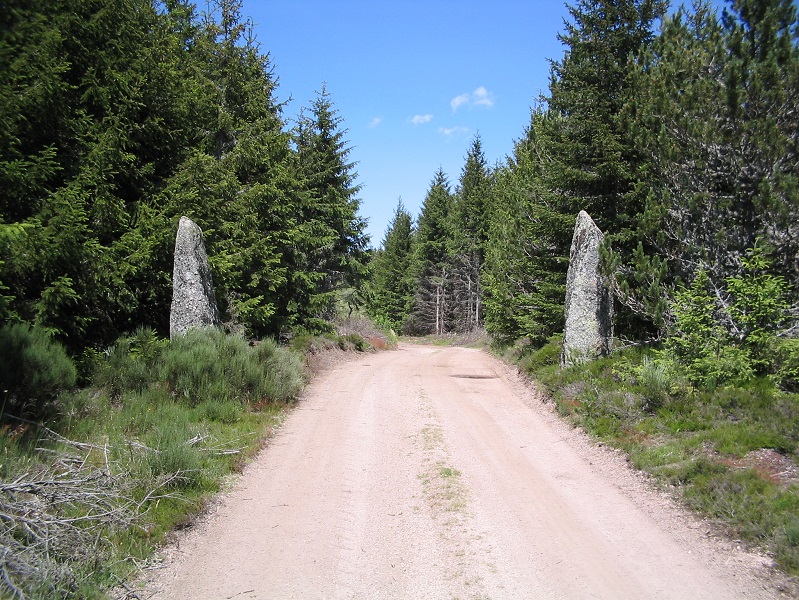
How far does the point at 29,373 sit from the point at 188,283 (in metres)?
4.65

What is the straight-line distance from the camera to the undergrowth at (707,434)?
5.29 metres

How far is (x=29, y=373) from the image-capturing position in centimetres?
743

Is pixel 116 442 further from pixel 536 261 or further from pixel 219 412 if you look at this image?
pixel 536 261

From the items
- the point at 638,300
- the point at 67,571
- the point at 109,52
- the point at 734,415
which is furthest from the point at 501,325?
the point at 67,571

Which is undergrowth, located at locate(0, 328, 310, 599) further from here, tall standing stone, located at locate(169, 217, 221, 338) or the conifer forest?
tall standing stone, located at locate(169, 217, 221, 338)

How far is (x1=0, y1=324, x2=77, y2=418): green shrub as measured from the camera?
7.22 m

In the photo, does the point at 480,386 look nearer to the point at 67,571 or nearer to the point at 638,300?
the point at 638,300

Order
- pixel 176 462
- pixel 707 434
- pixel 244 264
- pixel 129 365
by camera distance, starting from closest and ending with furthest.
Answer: pixel 176 462, pixel 707 434, pixel 129 365, pixel 244 264

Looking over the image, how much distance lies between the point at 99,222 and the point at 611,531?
33.4 ft

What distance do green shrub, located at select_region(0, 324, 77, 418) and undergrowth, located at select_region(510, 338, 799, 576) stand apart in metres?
8.18

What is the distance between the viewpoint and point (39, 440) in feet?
20.4

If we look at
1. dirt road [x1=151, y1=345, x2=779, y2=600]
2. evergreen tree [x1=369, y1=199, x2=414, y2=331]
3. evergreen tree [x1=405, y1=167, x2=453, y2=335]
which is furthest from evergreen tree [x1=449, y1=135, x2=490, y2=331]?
dirt road [x1=151, y1=345, x2=779, y2=600]

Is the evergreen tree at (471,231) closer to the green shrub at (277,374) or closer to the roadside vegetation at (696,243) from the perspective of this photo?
the roadside vegetation at (696,243)

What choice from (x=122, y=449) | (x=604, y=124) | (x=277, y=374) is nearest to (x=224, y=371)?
(x=277, y=374)
